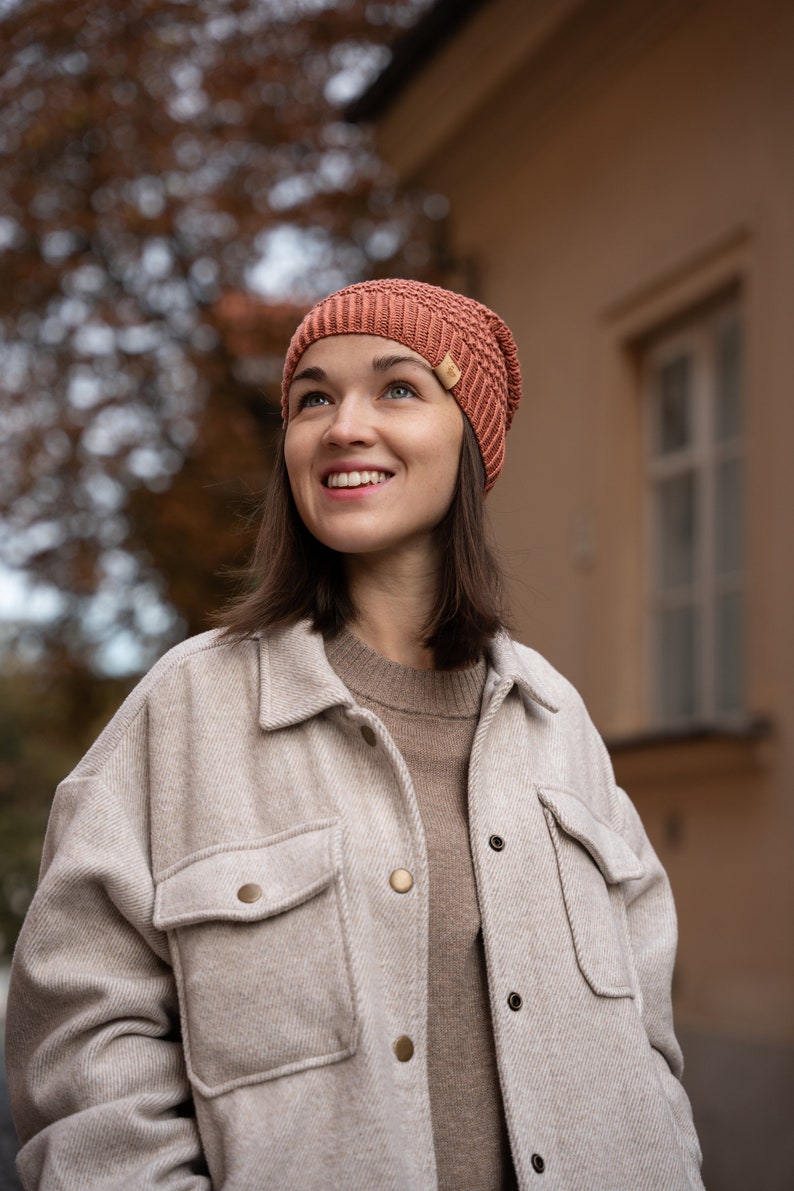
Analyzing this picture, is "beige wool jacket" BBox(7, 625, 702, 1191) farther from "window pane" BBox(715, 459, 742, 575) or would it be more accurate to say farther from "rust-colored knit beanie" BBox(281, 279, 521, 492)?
"window pane" BBox(715, 459, 742, 575)

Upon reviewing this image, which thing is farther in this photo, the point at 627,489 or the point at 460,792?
the point at 627,489

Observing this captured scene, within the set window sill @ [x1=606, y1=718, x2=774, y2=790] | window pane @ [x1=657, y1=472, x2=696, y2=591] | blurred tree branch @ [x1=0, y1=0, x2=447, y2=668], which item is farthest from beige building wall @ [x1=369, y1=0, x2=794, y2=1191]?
blurred tree branch @ [x1=0, y1=0, x2=447, y2=668]

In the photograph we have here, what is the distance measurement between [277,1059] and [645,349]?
6.04m

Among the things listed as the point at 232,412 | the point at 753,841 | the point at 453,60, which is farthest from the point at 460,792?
the point at 232,412

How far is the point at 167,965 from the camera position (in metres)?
2.26

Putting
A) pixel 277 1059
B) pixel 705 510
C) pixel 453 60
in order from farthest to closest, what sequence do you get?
pixel 453 60 < pixel 705 510 < pixel 277 1059

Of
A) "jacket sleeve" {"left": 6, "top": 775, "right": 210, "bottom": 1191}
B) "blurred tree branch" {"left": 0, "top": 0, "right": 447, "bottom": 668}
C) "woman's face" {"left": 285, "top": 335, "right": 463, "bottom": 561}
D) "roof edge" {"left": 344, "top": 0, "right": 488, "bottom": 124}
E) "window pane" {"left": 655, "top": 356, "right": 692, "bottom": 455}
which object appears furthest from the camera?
"blurred tree branch" {"left": 0, "top": 0, "right": 447, "bottom": 668}

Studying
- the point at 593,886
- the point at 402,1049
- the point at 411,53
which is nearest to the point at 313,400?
the point at 593,886

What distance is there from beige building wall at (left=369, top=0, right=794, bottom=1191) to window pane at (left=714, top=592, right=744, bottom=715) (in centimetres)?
40

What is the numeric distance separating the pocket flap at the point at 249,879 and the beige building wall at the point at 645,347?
3013 mm

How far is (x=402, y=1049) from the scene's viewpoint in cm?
218

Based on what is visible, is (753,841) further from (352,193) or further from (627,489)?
(352,193)

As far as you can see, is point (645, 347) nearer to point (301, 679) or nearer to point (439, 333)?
point (439, 333)

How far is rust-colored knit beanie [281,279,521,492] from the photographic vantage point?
2531mm
